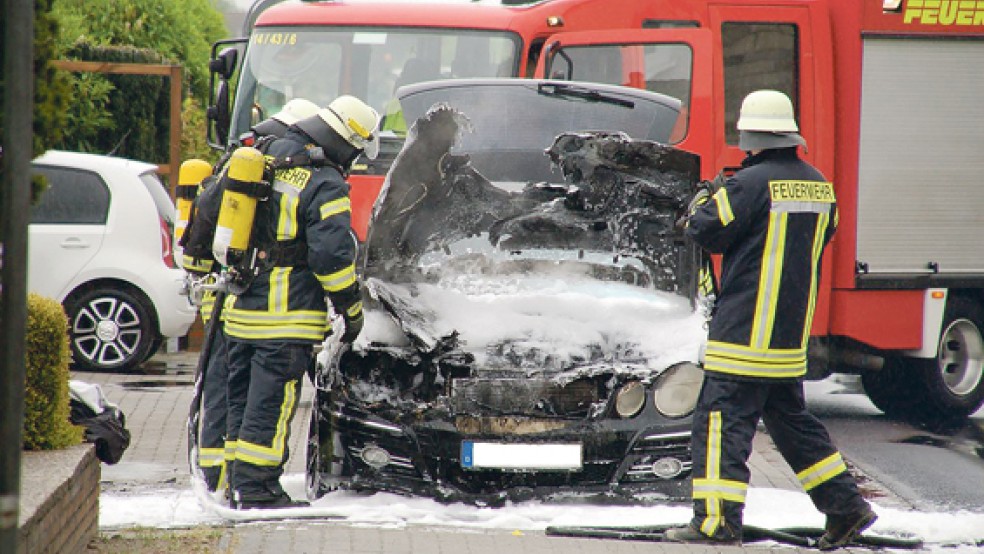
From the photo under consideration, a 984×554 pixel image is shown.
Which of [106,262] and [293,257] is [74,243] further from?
[293,257]

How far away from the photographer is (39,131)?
14.4 ft

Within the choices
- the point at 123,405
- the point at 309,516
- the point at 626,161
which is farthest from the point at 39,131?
the point at 123,405

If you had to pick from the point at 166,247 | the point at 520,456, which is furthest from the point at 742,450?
the point at 166,247

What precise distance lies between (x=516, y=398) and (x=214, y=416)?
155 centimetres

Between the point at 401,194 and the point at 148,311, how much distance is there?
4.80 metres

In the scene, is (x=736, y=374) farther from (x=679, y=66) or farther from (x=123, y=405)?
(x=123, y=405)

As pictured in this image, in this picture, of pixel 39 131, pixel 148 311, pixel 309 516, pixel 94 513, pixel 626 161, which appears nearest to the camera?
pixel 39 131

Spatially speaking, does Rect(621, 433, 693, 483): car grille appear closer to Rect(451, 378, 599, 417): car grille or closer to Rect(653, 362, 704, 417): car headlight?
Rect(653, 362, 704, 417): car headlight

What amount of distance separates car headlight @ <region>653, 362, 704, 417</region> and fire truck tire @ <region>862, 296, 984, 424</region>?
463 centimetres

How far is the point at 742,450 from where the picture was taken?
5.83 metres

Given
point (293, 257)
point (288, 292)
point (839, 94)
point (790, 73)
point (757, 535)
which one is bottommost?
point (757, 535)

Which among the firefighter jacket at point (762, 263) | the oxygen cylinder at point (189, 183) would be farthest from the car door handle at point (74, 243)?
the firefighter jacket at point (762, 263)

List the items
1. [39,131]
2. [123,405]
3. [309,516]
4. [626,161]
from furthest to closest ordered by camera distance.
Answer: [123,405] < [626,161] < [309,516] < [39,131]

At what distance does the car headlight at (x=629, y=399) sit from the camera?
6230 millimetres
